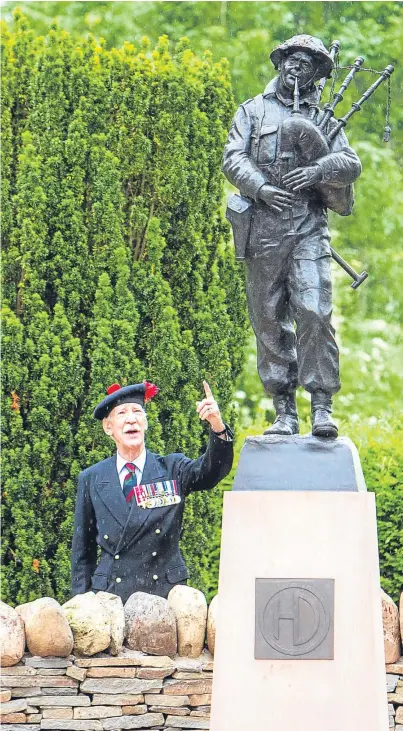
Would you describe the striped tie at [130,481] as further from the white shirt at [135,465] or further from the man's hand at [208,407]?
the man's hand at [208,407]

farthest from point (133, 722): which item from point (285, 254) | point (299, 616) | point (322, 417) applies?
point (285, 254)

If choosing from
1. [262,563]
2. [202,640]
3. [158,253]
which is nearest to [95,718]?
[202,640]

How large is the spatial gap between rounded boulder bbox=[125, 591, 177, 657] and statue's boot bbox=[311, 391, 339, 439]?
3.88 ft

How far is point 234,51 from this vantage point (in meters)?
16.0

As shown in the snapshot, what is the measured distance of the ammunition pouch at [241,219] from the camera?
7195 mm

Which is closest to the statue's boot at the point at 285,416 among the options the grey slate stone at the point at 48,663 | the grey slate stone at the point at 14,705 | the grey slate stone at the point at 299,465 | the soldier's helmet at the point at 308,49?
the grey slate stone at the point at 299,465

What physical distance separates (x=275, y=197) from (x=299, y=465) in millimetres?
1254

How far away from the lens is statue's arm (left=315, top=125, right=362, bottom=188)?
23.3ft

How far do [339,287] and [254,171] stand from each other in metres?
9.71

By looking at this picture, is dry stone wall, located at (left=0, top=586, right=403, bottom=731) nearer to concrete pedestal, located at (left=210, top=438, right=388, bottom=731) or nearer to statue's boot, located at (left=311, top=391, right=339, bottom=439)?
concrete pedestal, located at (left=210, top=438, right=388, bottom=731)

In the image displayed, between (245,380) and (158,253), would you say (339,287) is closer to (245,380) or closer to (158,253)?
(245,380)

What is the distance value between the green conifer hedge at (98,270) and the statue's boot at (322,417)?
3.16 metres

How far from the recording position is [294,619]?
665 centimetres

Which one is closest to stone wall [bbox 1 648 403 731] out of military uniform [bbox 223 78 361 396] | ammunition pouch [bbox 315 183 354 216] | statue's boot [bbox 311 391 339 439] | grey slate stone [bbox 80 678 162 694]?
grey slate stone [bbox 80 678 162 694]
